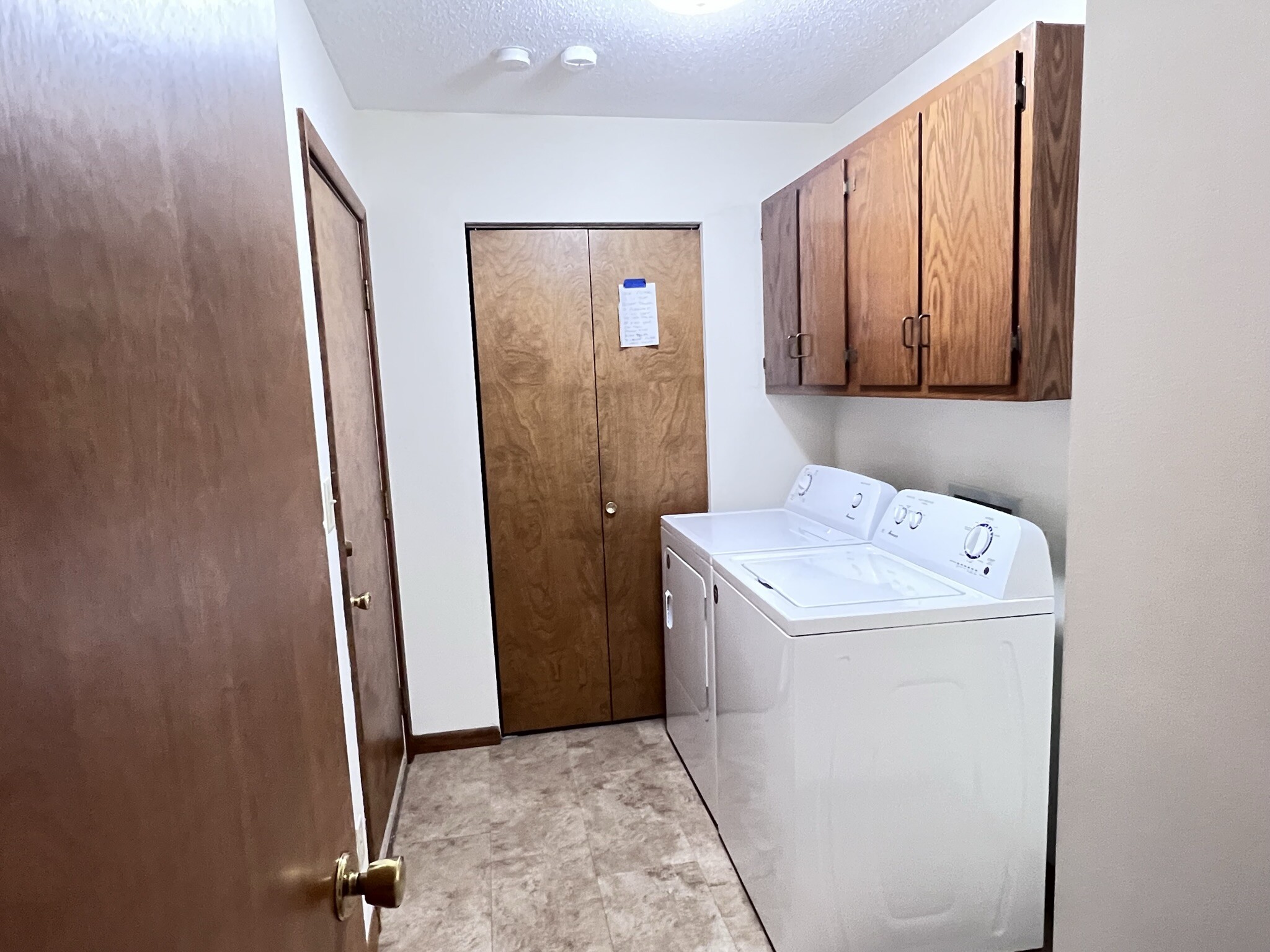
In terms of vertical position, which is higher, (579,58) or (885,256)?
(579,58)

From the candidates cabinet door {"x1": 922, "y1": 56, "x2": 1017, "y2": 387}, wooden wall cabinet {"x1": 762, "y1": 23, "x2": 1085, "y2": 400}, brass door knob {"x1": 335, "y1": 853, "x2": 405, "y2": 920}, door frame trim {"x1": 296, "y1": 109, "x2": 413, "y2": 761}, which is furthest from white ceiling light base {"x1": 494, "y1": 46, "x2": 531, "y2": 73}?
brass door knob {"x1": 335, "y1": 853, "x2": 405, "y2": 920}

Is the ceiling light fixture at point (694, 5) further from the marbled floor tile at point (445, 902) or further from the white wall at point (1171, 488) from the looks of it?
the marbled floor tile at point (445, 902)

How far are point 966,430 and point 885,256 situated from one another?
62 centimetres

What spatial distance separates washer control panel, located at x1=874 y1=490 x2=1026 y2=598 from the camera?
1742 millimetres

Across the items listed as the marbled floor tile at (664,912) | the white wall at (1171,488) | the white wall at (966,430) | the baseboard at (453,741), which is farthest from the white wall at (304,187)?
the white wall at (966,430)

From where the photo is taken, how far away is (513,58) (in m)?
2.18

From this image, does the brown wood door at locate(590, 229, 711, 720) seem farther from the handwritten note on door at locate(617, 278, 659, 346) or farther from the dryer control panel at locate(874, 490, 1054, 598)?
the dryer control panel at locate(874, 490, 1054, 598)

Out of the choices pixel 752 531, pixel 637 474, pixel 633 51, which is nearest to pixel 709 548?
pixel 752 531

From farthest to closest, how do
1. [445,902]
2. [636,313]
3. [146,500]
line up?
[636,313]
[445,902]
[146,500]

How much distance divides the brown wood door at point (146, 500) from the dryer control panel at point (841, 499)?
2.01 metres

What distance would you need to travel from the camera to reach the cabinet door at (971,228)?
1583 millimetres

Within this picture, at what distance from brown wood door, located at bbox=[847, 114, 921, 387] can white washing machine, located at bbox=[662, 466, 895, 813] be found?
1.58 ft

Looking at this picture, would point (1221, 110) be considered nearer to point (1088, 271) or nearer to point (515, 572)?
point (1088, 271)

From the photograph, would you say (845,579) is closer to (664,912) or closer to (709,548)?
(709,548)
